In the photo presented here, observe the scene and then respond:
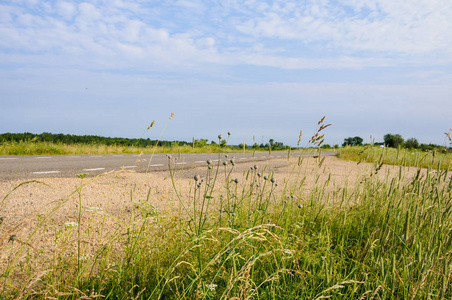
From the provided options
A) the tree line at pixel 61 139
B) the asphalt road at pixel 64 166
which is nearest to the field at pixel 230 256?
the asphalt road at pixel 64 166

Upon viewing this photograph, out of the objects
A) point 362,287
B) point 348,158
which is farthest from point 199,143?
point 362,287

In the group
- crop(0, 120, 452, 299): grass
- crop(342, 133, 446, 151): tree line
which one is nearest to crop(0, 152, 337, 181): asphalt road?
crop(342, 133, 446, 151): tree line

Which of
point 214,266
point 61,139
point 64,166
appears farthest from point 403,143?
point 61,139

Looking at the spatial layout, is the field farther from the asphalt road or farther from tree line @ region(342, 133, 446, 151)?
the asphalt road

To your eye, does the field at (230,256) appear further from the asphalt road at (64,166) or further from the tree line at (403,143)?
the asphalt road at (64,166)

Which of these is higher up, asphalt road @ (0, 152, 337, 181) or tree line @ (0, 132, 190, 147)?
tree line @ (0, 132, 190, 147)

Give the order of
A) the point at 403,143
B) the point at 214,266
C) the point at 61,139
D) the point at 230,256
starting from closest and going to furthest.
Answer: the point at 230,256
the point at 214,266
the point at 403,143
the point at 61,139

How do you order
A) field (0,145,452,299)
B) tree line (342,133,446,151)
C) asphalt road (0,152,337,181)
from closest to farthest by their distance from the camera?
field (0,145,452,299), tree line (342,133,446,151), asphalt road (0,152,337,181)

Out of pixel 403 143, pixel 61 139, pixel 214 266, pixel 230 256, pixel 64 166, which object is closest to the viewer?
pixel 230 256

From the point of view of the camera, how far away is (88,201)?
5.27m

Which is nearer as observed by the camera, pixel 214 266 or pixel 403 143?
pixel 214 266

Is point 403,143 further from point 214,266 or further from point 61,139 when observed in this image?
point 61,139

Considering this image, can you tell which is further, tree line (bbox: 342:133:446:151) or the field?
tree line (bbox: 342:133:446:151)

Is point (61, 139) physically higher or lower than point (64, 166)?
higher
